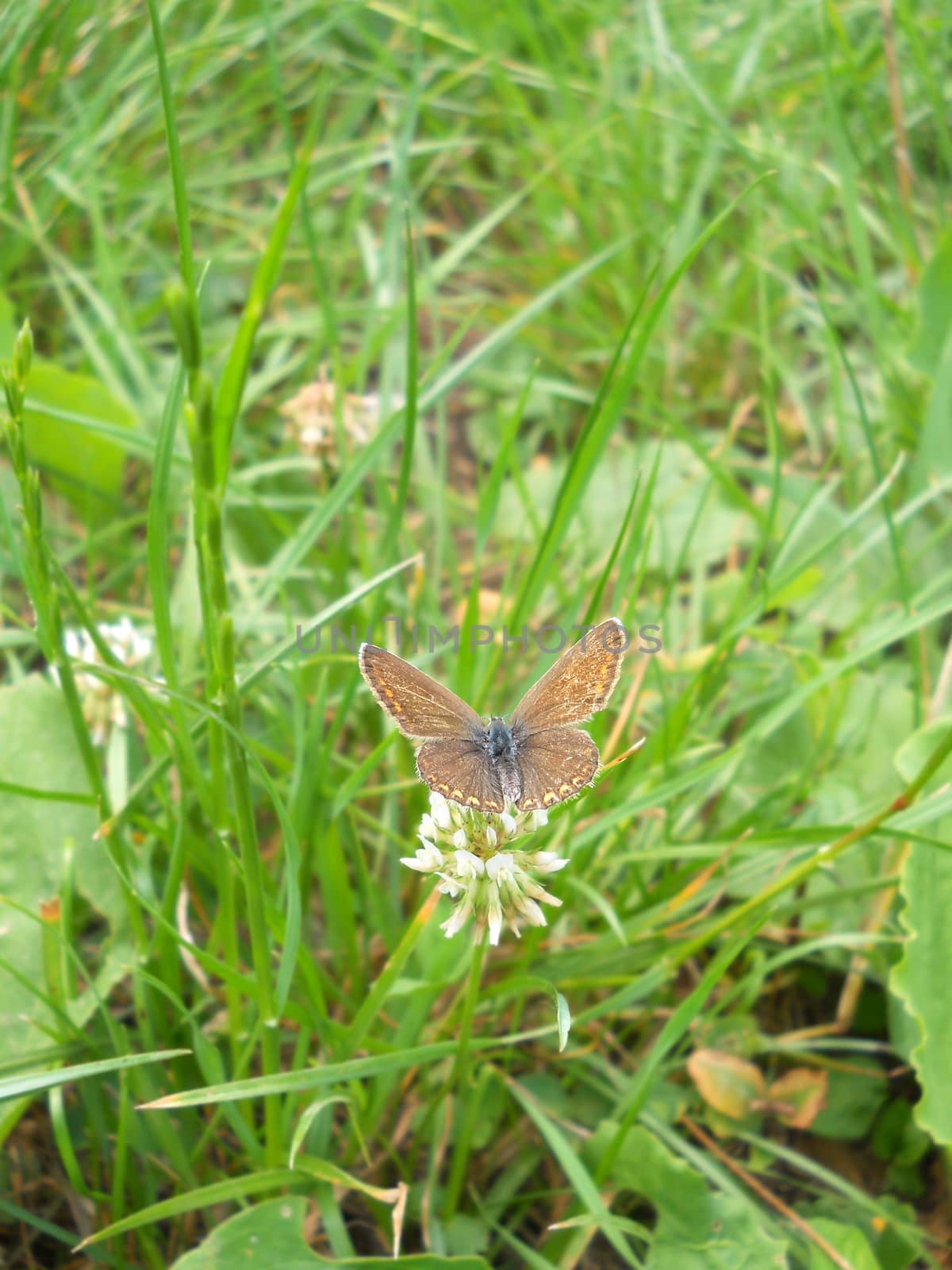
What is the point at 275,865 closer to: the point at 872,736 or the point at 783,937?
the point at 783,937

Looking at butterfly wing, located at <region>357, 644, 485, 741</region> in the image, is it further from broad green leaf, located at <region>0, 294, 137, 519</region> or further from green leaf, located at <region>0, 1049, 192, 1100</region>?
broad green leaf, located at <region>0, 294, 137, 519</region>

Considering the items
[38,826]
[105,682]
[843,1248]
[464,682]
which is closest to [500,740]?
[464,682]

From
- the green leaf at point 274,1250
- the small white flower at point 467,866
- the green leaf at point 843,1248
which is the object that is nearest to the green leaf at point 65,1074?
the green leaf at point 274,1250

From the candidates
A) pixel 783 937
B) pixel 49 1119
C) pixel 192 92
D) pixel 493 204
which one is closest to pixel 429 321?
pixel 493 204

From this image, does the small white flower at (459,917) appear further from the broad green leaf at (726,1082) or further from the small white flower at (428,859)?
the broad green leaf at (726,1082)

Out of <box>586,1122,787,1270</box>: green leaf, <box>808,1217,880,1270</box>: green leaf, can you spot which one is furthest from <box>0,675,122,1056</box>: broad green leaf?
<box>808,1217,880,1270</box>: green leaf

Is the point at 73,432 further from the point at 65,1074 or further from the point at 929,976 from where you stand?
the point at 929,976

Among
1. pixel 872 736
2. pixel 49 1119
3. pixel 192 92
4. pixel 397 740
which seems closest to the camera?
pixel 49 1119
